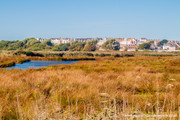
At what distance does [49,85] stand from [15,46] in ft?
439

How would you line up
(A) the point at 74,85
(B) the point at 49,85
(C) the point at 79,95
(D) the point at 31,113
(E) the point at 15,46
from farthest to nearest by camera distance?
(E) the point at 15,46
(A) the point at 74,85
(B) the point at 49,85
(C) the point at 79,95
(D) the point at 31,113

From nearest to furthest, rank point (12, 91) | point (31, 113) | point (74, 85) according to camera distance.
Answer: point (31, 113), point (12, 91), point (74, 85)

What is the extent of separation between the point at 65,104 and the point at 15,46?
13601 cm

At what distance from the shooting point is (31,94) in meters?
5.66

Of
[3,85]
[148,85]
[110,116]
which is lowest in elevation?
[148,85]

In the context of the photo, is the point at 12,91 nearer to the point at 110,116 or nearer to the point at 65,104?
the point at 65,104

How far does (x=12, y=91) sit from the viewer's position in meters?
5.93

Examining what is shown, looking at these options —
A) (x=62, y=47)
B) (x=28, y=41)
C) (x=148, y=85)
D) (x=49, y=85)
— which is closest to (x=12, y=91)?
(x=49, y=85)

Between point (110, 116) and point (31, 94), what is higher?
point (110, 116)

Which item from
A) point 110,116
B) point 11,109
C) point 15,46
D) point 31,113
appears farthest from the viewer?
point 15,46

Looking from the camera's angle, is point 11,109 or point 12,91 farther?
point 12,91

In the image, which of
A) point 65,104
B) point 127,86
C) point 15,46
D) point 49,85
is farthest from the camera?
point 15,46

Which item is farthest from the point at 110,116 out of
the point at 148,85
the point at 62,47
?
the point at 62,47

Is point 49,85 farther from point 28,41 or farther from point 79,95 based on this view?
point 28,41
